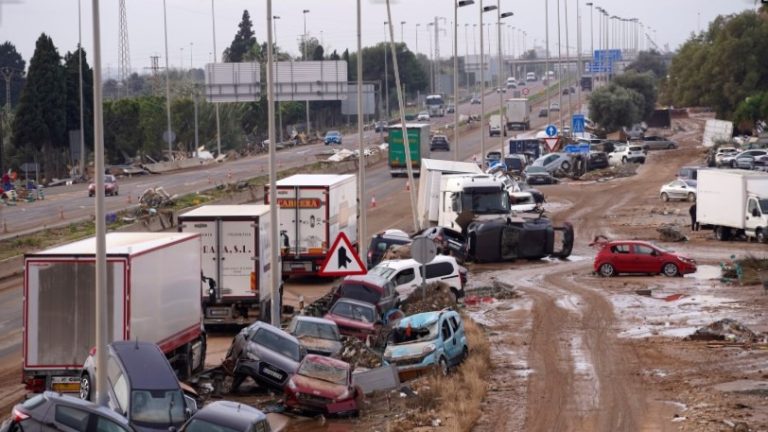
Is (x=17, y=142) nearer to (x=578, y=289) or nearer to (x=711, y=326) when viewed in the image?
(x=578, y=289)

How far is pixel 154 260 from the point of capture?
21.7 meters

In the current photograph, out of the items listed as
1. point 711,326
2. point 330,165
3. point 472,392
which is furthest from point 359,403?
point 330,165

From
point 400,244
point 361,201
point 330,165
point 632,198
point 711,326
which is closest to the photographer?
point 711,326

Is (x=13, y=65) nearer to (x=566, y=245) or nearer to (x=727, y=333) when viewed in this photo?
(x=566, y=245)

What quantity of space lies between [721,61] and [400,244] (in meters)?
81.7

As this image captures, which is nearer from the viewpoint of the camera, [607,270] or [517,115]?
[607,270]

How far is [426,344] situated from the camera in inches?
950

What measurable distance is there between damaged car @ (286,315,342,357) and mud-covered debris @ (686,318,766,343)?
8204 mm

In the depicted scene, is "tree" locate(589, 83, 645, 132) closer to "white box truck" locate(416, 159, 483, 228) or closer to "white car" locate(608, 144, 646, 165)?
"white car" locate(608, 144, 646, 165)

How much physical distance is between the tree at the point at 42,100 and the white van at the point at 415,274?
58449 mm

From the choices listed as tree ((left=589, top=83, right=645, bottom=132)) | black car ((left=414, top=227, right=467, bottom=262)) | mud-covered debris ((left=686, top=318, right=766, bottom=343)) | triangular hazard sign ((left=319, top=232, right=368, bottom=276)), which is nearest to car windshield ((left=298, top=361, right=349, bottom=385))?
triangular hazard sign ((left=319, top=232, right=368, bottom=276))

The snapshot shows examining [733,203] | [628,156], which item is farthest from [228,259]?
[628,156]

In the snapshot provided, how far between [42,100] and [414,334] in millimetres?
68290

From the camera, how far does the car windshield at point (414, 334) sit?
24.4 m
